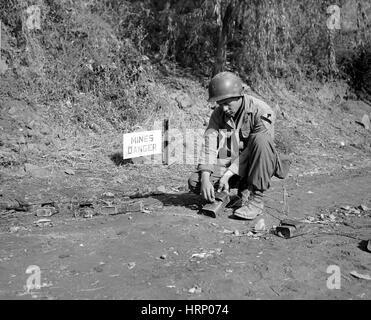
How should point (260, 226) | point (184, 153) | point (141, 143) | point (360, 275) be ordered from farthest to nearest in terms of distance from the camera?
point (184, 153)
point (141, 143)
point (260, 226)
point (360, 275)

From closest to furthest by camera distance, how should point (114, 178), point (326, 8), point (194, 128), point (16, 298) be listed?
point (16, 298), point (114, 178), point (194, 128), point (326, 8)

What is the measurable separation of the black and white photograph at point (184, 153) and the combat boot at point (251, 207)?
0.01 m

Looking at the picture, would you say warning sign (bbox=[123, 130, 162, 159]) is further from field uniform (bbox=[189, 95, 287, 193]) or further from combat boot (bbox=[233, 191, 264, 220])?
combat boot (bbox=[233, 191, 264, 220])

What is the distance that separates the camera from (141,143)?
6.23m

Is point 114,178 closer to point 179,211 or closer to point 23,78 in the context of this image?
point 179,211

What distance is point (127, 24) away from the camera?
8.29 m

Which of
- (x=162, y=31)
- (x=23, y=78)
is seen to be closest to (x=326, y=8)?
(x=162, y=31)

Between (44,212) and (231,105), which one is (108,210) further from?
(231,105)

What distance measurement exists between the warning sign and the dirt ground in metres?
0.74

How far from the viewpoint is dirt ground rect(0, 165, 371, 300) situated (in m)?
3.28

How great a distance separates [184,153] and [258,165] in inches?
99.2

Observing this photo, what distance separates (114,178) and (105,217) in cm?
124

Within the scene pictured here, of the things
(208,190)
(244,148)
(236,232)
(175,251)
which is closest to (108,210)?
(208,190)

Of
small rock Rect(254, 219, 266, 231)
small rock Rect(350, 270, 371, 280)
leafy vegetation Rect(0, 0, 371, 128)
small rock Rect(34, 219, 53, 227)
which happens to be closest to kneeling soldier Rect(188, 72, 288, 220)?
small rock Rect(254, 219, 266, 231)
